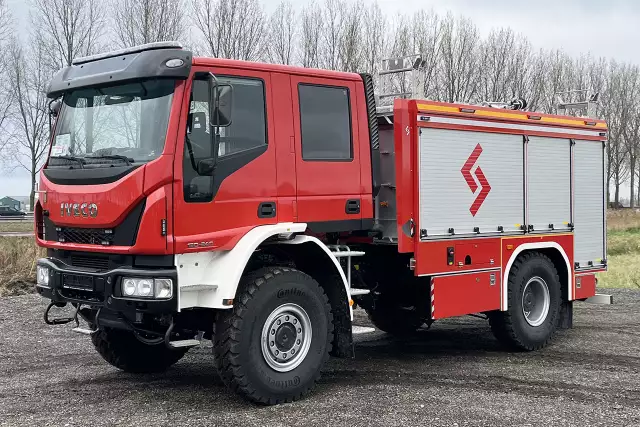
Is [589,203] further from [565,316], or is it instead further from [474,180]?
[474,180]

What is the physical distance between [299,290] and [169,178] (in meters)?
1.51

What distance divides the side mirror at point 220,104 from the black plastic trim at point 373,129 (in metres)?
1.86

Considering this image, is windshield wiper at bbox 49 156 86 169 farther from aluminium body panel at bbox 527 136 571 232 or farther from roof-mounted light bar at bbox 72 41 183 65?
aluminium body panel at bbox 527 136 571 232

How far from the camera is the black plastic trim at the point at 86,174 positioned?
5.84 meters

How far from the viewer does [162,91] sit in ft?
19.4

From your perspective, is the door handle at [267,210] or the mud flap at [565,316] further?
the mud flap at [565,316]

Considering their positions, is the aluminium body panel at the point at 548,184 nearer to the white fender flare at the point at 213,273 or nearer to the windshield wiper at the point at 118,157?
the white fender flare at the point at 213,273

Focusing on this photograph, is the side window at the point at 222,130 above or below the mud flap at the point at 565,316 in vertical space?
above

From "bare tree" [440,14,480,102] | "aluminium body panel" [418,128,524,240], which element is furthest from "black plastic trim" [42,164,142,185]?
"bare tree" [440,14,480,102]

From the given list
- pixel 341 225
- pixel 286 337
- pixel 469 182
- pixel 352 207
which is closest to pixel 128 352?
pixel 286 337

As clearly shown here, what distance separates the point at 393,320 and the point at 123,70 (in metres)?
4.90

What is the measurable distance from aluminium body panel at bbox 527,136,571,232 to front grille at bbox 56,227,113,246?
498 centimetres

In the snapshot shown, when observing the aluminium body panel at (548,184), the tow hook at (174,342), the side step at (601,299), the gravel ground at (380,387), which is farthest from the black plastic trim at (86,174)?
the side step at (601,299)

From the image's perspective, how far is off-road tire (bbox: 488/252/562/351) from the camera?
845cm
